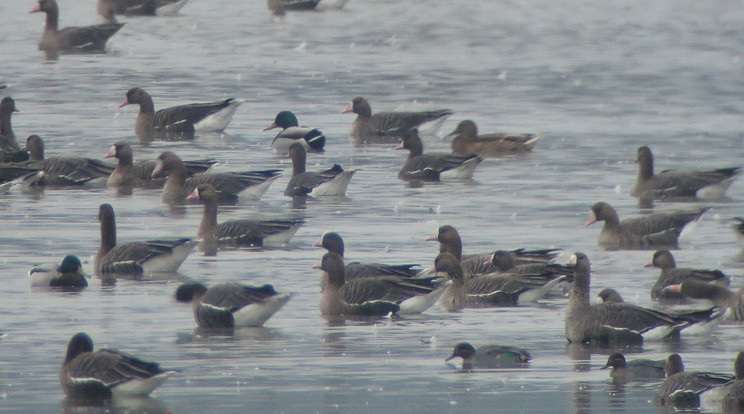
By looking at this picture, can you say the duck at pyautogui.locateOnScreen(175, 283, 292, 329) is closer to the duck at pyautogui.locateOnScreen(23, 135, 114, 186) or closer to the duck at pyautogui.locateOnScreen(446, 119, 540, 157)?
the duck at pyautogui.locateOnScreen(23, 135, 114, 186)

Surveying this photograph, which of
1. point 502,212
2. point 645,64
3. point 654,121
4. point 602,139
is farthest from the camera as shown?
point 645,64

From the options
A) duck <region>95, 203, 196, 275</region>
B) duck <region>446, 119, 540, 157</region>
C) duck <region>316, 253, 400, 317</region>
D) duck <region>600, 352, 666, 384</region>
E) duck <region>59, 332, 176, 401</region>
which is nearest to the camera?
duck <region>59, 332, 176, 401</region>

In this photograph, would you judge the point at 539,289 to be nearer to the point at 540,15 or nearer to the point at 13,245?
the point at 13,245

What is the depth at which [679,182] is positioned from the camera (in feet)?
81.2

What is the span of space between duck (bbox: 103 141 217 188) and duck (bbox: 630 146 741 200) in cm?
623

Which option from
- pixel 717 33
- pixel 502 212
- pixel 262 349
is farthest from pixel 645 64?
pixel 262 349

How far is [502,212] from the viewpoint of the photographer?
23312mm

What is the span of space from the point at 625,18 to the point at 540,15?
3074 millimetres

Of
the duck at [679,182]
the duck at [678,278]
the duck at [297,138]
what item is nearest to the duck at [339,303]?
the duck at [678,278]

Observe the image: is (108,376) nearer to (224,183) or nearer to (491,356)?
(491,356)

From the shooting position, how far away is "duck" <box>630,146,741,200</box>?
967 inches

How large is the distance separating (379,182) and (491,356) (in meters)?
12.4

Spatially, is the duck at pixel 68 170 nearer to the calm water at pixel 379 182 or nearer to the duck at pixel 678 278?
the calm water at pixel 379 182

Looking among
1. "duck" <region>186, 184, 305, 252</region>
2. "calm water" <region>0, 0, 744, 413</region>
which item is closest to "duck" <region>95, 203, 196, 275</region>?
"calm water" <region>0, 0, 744, 413</region>
